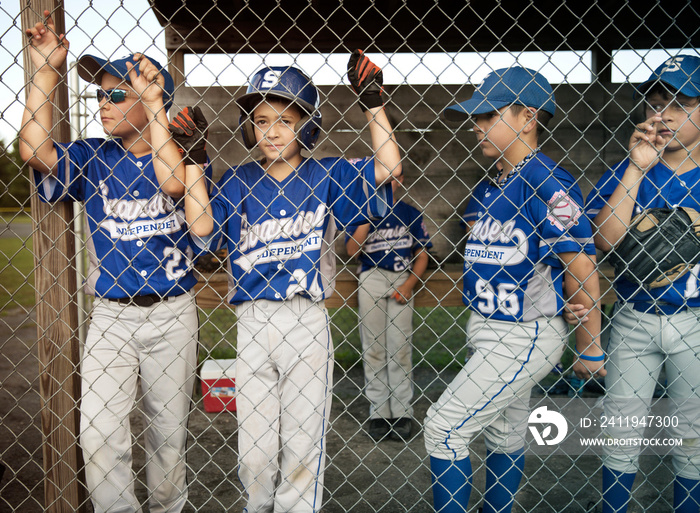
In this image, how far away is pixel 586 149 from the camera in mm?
4250

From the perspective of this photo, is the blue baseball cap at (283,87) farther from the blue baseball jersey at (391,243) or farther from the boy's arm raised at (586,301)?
the blue baseball jersey at (391,243)

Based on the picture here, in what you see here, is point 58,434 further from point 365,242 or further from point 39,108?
point 365,242

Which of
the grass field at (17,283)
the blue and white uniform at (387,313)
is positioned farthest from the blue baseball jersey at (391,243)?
the grass field at (17,283)

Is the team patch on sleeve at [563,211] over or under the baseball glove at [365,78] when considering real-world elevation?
under

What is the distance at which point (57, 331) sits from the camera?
198cm

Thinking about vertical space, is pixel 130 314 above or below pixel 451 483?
above

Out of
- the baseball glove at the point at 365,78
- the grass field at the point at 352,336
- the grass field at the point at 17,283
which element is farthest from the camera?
the grass field at the point at 17,283

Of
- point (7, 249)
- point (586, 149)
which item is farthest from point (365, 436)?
point (7, 249)

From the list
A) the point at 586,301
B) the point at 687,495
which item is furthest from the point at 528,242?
the point at 687,495

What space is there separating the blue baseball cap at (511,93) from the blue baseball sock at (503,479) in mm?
1388

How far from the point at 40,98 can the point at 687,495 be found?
2.87m

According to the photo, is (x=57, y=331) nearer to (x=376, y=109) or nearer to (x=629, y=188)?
(x=376, y=109)

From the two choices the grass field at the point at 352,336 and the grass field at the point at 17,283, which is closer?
Answer: the grass field at the point at 352,336

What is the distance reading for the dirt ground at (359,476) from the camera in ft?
7.81
